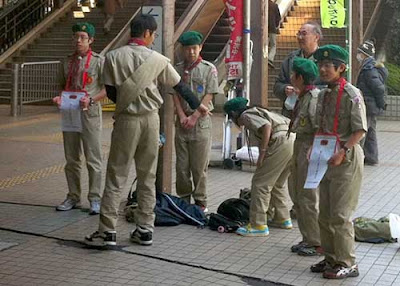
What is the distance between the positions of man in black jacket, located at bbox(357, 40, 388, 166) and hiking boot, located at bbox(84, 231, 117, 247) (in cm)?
578

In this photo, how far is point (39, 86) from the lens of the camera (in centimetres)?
1845

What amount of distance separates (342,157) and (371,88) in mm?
5837

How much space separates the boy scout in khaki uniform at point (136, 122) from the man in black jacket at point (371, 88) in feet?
16.9

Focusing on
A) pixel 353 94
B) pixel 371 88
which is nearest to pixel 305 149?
pixel 353 94

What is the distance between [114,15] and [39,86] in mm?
4880

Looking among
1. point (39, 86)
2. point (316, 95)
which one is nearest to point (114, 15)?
point (39, 86)

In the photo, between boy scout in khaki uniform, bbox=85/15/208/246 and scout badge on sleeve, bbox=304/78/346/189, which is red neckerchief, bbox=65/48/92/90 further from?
scout badge on sleeve, bbox=304/78/346/189

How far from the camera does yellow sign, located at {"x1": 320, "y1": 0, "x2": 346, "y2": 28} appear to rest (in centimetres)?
1177

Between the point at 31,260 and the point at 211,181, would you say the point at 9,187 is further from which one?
the point at 31,260

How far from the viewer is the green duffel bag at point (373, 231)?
766 cm

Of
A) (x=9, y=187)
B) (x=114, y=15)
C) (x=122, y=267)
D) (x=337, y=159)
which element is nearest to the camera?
(x=337, y=159)

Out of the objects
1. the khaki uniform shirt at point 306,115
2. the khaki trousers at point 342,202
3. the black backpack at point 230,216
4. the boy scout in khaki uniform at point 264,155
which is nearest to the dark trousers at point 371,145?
the black backpack at point 230,216

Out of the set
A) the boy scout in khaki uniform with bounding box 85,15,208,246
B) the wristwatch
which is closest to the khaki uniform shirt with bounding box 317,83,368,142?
the wristwatch

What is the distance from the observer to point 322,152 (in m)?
6.48
